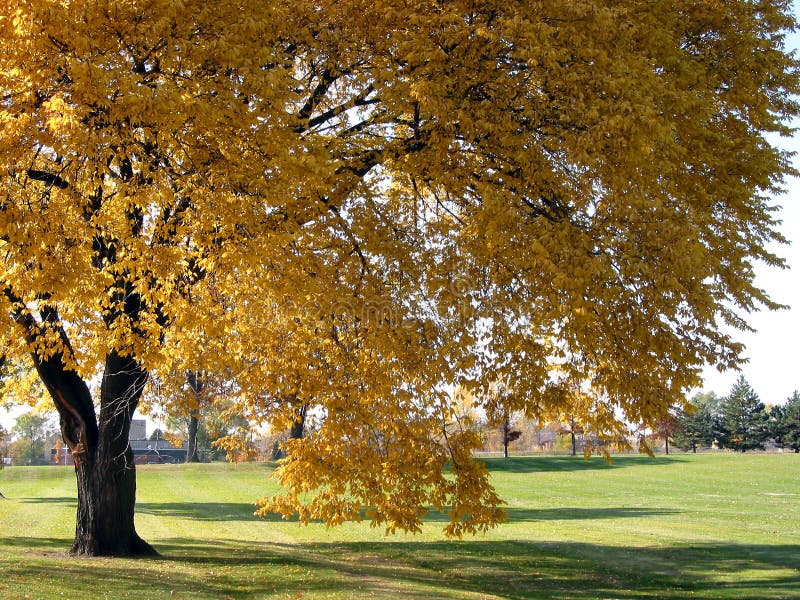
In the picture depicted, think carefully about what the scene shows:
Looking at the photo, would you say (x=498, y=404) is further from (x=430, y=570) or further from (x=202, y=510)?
(x=202, y=510)

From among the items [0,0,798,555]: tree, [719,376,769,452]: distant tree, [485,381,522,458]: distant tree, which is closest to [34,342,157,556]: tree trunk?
[0,0,798,555]: tree

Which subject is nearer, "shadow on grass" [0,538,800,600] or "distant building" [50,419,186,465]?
"shadow on grass" [0,538,800,600]

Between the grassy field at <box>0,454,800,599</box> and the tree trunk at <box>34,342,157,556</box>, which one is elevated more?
the tree trunk at <box>34,342,157,556</box>

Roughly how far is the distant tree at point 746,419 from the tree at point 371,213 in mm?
62236

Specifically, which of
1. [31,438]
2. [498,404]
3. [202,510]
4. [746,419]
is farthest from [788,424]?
[31,438]

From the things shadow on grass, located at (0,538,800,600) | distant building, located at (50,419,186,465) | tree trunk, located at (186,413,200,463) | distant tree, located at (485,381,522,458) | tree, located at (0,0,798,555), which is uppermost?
tree, located at (0,0,798,555)

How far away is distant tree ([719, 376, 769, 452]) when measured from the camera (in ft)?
228

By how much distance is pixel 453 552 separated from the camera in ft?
60.6

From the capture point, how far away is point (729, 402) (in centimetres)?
7200

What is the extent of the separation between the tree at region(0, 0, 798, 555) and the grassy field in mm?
2886

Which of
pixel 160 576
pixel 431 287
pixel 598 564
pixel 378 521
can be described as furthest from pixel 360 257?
pixel 598 564

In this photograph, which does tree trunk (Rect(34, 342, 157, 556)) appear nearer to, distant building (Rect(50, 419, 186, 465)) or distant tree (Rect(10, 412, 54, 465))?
distant building (Rect(50, 419, 186, 465))

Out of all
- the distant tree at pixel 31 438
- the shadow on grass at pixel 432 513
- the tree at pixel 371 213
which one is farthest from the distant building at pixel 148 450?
the tree at pixel 371 213

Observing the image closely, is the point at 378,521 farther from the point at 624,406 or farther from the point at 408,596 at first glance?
the point at 624,406
